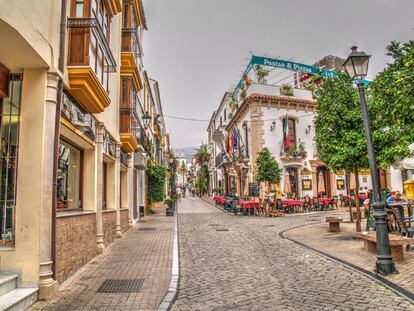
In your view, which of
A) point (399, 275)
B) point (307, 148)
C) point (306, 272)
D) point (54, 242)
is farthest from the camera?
point (307, 148)

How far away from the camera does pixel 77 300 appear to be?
5250 millimetres

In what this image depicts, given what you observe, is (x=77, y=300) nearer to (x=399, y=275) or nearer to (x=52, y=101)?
(x=52, y=101)

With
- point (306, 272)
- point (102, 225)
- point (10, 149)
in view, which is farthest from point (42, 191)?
point (306, 272)

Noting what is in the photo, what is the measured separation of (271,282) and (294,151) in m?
21.5

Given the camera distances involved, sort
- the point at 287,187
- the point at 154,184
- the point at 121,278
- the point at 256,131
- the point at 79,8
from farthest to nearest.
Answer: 1. the point at 256,131
2. the point at 287,187
3. the point at 154,184
4. the point at 79,8
5. the point at 121,278

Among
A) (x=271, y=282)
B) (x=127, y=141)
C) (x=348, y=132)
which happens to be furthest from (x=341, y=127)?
(x=127, y=141)

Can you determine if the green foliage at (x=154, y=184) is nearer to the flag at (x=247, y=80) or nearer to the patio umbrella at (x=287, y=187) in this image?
the patio umbrella at (x=287, y=187)

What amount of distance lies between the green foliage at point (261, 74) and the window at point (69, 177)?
71.1 ft

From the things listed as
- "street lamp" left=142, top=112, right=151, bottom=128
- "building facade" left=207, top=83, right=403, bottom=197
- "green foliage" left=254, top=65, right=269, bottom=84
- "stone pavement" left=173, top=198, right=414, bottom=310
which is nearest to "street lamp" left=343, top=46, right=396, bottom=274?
"stone pavement" left=173, top=198, right=414, bottom=310

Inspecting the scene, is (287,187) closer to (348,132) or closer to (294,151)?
(294,151)

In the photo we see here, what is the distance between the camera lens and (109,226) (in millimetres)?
10727

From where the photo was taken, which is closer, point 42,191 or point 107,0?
point 42,191

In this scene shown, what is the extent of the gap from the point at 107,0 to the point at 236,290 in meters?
8.25

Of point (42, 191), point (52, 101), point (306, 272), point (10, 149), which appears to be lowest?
point (306, 272)
